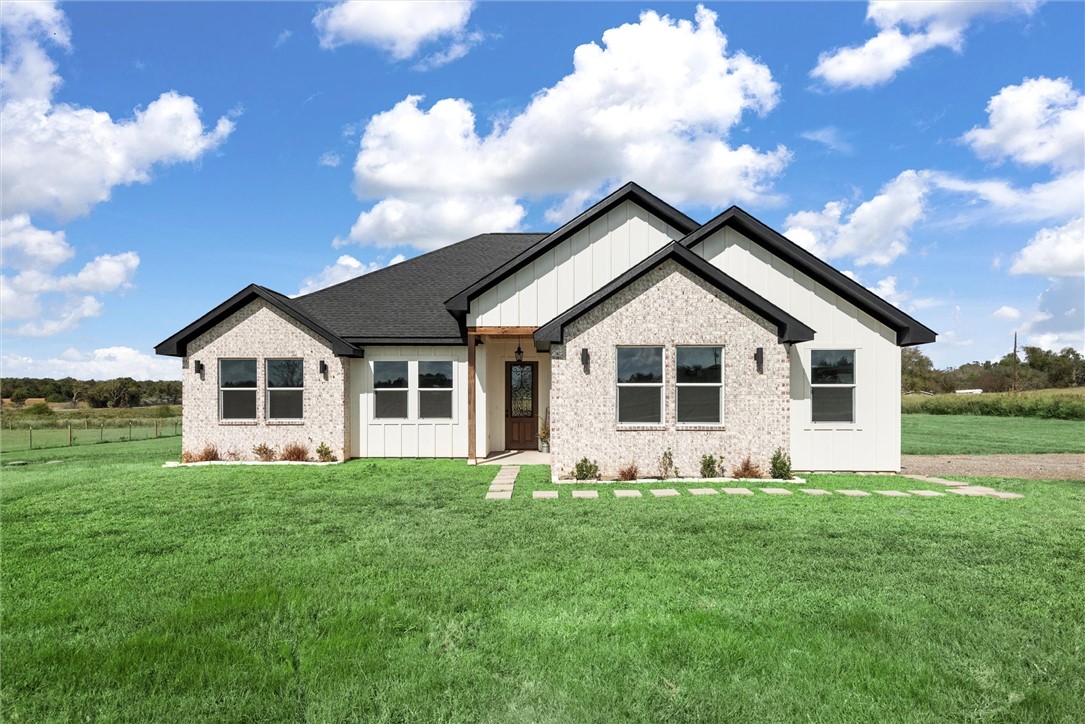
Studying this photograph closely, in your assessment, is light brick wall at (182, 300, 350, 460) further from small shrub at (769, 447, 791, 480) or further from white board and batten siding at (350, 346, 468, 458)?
small shrub at (769, 447, 791, 480)

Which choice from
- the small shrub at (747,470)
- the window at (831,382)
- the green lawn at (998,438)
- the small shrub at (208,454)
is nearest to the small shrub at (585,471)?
the small shrub at (747,470)

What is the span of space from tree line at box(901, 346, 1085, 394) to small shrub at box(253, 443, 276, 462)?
5358 centimetres

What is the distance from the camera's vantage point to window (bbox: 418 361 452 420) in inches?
595

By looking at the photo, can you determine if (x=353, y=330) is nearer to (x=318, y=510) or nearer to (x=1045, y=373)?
(x=318, y=510)

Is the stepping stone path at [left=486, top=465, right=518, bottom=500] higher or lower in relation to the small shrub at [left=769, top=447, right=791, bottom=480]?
lower

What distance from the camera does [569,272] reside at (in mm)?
13836

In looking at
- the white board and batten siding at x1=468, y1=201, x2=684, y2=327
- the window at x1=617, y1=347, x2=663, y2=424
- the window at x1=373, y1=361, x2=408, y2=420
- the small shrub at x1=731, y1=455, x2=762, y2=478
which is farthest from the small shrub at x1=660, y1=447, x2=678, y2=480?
the window at x1=373, y1=361, x2=408, y2=420

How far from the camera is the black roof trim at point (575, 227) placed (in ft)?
44.1

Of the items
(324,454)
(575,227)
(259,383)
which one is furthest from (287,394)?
(575,227)

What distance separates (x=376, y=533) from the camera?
7.03 metres

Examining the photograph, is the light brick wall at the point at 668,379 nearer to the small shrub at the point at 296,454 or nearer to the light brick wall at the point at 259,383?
the light brick wall at the point at 259,383

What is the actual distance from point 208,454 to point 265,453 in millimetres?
1438

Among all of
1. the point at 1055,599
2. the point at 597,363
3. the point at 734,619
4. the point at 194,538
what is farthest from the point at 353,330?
the point at 1055,599

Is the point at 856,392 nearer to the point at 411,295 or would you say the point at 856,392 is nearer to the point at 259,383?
the point at 411,295
